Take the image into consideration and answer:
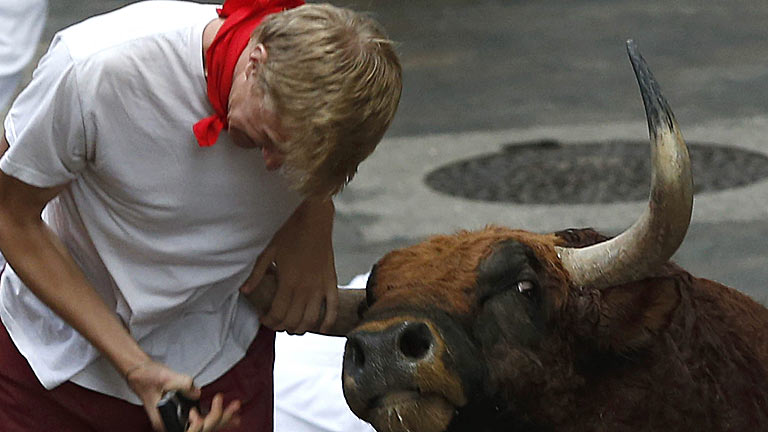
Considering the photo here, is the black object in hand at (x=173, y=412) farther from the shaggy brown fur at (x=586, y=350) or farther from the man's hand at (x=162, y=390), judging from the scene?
the shaggy brown fur at (x=586, y=350)

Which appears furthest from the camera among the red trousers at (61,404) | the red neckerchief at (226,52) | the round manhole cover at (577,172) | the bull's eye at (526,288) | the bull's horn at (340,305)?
the round manhole cover at (577,172)

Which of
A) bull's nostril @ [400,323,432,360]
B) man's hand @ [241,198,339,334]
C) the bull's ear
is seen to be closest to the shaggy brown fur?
the bull's ear

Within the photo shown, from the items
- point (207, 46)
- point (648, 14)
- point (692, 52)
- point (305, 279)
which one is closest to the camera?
point (207, 46)

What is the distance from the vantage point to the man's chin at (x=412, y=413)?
2961 mm

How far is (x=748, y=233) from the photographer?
7816 mm

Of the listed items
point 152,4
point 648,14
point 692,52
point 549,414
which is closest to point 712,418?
point 549,414

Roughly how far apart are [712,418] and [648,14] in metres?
10.9

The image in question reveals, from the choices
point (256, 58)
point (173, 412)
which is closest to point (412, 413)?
point (173, 412)

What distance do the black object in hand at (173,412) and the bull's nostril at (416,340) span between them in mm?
493

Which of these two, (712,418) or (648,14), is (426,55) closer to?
(648,14)

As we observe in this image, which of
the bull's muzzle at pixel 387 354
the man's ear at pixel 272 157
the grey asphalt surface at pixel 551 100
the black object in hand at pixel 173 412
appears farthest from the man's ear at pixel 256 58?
the grey asphalt surface at pixel 551 100

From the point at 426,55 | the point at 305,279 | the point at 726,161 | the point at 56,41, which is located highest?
the point at 56,41

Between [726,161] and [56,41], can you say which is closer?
[56,41]

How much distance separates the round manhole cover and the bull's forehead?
516cm
